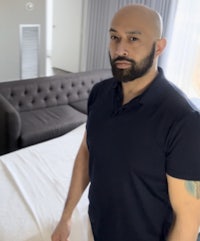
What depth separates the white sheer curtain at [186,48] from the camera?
11.4 ft

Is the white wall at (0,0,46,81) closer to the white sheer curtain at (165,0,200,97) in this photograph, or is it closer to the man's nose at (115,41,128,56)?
the white sheer curtain at (165,0,200,97)

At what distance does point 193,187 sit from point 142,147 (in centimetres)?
18

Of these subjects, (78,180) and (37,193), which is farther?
(37,193)

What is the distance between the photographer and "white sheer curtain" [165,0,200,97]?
3486 mm

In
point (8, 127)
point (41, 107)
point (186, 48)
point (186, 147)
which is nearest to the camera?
point (186, 147)

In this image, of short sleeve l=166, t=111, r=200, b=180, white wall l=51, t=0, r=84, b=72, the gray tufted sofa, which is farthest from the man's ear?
white wall l=51, t=0, r=84, b=72

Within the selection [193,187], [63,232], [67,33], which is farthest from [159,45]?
[67,33]

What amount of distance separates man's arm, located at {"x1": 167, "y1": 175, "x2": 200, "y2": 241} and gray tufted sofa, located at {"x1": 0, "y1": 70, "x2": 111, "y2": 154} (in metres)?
1.87

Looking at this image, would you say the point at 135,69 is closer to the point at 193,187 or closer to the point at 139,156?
the point at 139,156

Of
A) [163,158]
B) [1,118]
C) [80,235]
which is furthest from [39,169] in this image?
[163,158]

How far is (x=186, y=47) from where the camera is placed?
143 inches

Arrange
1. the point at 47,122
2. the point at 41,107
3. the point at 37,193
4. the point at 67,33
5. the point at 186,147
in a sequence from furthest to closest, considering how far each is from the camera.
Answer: the point at 67,33 → the point at 41,107 → the point at 47,122 → the point at 37,193 → the point at 186,147

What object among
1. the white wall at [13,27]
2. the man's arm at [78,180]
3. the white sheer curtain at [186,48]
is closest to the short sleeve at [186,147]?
the man's arm at [78,180]

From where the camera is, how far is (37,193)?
1645 mm
